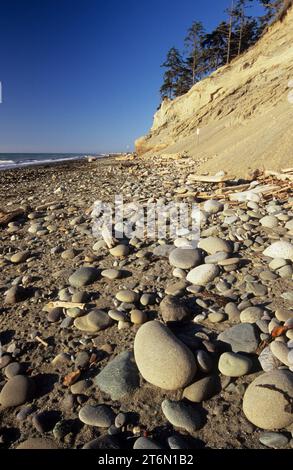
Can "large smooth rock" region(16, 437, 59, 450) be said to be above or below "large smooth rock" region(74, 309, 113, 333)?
below

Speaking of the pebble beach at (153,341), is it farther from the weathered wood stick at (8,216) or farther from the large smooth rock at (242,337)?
A: the weathered wood stick at (8,216)

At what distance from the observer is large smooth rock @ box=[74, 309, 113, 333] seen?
83.9 inches

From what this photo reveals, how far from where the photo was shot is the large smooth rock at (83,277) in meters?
2.80

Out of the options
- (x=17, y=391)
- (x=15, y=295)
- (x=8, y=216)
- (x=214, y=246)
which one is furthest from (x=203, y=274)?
(x=8, y=216)

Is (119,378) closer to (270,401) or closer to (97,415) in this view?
(97,415)

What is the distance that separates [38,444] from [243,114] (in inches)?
630

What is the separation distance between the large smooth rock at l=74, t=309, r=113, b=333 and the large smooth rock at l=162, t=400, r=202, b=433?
82 centimetres

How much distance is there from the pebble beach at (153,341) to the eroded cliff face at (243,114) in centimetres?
369

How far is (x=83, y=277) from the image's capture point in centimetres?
283

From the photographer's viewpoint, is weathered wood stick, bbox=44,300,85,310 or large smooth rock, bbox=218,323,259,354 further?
weathered wood stick, bbox=44,300,85,310

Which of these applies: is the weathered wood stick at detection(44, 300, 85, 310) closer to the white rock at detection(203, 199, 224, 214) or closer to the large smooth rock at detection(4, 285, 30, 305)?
the large smooth rock at detection(4, 285, 30, 305)

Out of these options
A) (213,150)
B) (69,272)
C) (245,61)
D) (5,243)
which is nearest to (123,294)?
(69,272)

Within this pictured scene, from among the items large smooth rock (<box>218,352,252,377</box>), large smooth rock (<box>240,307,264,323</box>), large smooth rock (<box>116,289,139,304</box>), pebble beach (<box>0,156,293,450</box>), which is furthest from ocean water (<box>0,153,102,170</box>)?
large smooth rock (<box>218,352,252,377</box>)

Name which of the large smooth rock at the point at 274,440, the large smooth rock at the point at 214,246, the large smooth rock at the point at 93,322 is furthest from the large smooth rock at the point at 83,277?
the large smooth rock at the point at 274,440
